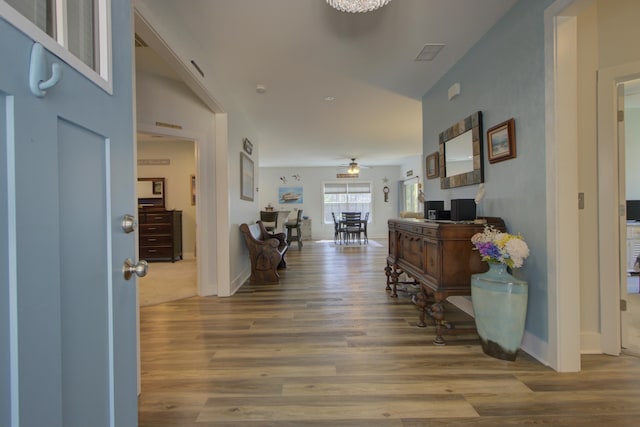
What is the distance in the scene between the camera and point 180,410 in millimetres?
1537

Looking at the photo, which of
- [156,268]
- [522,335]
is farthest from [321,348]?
[156,268]

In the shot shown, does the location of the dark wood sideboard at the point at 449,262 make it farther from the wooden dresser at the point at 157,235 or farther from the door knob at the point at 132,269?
the wooden dresser at the point at 157,235

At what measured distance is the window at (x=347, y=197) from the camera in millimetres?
10391

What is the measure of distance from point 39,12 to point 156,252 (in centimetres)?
619

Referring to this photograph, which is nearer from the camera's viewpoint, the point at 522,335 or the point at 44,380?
the point at 44,380

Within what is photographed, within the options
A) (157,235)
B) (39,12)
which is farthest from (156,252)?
(39,12)

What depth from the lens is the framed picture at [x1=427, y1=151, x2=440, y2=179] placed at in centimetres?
353

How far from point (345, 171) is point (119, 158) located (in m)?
9.71


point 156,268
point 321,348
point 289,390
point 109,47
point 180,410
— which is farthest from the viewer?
point 156,268

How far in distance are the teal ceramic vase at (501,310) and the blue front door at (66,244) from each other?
6.63ft

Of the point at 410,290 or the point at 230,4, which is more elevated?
the point at 230,4

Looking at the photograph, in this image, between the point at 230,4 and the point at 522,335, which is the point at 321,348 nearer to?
the point at 522,335

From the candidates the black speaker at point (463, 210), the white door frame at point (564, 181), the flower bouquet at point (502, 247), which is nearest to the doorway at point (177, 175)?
the black speaker at point (463, 210)

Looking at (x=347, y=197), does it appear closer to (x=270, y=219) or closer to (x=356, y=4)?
(x=270, y=219)
